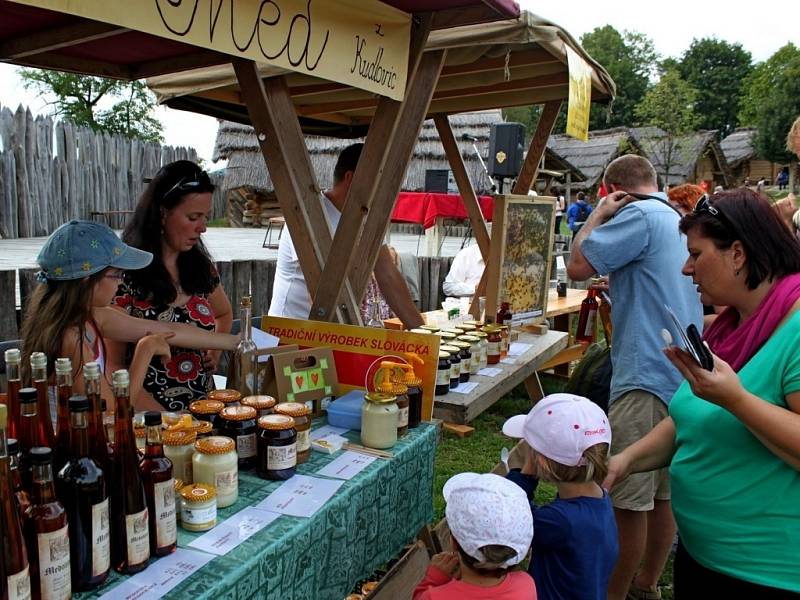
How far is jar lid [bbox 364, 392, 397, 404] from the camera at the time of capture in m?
2.11

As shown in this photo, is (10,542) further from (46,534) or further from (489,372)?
(489,372)

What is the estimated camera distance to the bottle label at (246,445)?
1826mm

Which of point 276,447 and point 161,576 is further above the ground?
point 276,447

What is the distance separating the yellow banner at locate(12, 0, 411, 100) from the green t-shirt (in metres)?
1.64

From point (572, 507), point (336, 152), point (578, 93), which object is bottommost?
point (572, 507)

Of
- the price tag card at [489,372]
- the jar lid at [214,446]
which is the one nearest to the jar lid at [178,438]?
the jar lid at [214,446]

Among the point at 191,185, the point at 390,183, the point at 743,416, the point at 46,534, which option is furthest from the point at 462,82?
the point at 46,534

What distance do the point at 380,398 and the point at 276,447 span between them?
449 millimetres

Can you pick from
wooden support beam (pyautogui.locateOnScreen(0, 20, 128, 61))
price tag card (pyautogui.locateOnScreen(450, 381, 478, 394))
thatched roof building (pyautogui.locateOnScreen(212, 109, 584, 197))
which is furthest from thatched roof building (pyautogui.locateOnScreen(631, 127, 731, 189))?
wooden support beam (pyautogui.locateOnScreen(0, 20, 128, 61))

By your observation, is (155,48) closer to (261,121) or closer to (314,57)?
(261,121)

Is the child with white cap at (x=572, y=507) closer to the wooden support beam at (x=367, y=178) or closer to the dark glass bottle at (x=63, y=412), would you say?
the wooden support beam at (x=367, y=178)

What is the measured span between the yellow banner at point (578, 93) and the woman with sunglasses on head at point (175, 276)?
1.94 metres

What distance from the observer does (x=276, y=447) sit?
70.4 inches

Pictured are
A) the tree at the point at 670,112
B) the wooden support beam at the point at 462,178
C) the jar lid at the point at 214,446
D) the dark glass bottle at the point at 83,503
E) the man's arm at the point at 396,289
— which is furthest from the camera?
the tree at the point at 670,112
